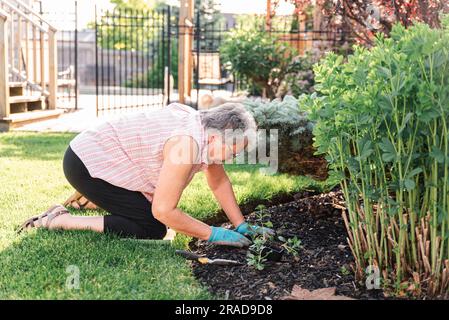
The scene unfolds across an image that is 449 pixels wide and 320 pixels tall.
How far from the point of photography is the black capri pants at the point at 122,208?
369 centimetres

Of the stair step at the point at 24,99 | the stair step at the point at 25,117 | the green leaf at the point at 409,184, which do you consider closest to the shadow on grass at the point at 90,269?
the green leaf at the point at 409,184

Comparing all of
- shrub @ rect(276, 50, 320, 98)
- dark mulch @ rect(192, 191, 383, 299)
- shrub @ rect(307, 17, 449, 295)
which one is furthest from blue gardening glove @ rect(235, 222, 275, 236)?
shrub @ rect(276, 50, 320, 98)

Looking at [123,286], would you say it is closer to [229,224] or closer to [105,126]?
[105,126]

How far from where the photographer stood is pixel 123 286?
280 centimetres

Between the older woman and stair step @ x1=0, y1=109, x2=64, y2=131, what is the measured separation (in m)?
5.90

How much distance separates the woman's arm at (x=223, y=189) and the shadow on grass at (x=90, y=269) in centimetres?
43

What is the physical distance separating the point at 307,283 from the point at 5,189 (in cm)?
292

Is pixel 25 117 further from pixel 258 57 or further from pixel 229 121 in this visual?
pixel 229 121

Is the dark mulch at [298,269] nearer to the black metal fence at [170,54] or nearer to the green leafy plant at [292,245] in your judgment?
the green leafy plant at [292,245]

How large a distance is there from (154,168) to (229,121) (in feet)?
1.93

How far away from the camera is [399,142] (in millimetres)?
2508

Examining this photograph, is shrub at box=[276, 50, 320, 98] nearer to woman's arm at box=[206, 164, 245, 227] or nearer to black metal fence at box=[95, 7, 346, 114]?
black metal fence at box=[95, 7, 346, 114]

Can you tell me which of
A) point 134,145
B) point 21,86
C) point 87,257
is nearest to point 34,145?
point 21,86
